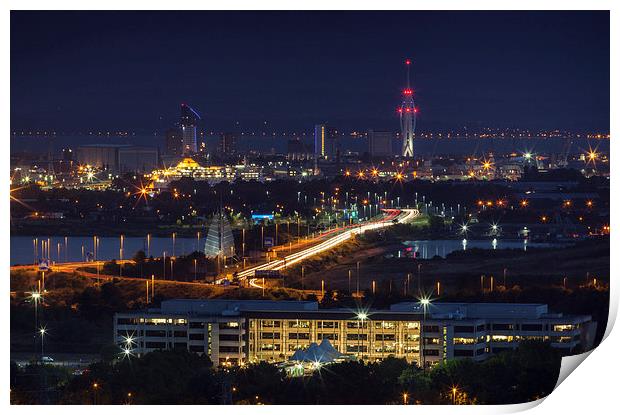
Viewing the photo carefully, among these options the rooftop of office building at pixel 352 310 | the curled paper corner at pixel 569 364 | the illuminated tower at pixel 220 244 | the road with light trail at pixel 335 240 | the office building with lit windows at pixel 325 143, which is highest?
the office building with lit windows at pixel 325 143

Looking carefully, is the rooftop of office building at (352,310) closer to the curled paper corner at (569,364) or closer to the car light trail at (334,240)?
the curled paper corner at (569,364)

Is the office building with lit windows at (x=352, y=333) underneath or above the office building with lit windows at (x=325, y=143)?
underneath

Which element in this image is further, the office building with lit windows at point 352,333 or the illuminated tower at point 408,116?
the illuminated tower at point 408,116

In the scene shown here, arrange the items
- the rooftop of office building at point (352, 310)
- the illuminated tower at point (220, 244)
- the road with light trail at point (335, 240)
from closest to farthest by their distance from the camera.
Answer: the rooftop of office building at point (352, 310) < the road with light trail at point (335, 240) < the illuminated tower at point (220, 244)

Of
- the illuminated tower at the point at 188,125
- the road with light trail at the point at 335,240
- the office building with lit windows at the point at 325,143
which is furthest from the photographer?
the office building with lit windows at the point at 325,143

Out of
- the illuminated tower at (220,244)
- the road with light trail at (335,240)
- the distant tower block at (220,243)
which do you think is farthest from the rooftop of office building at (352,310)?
the distant tower block at (220,243)

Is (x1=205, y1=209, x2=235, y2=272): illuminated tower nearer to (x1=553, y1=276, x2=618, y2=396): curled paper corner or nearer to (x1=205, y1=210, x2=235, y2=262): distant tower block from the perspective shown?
(x1=205, y1=210, x2=235, y2=262): distant tower block
